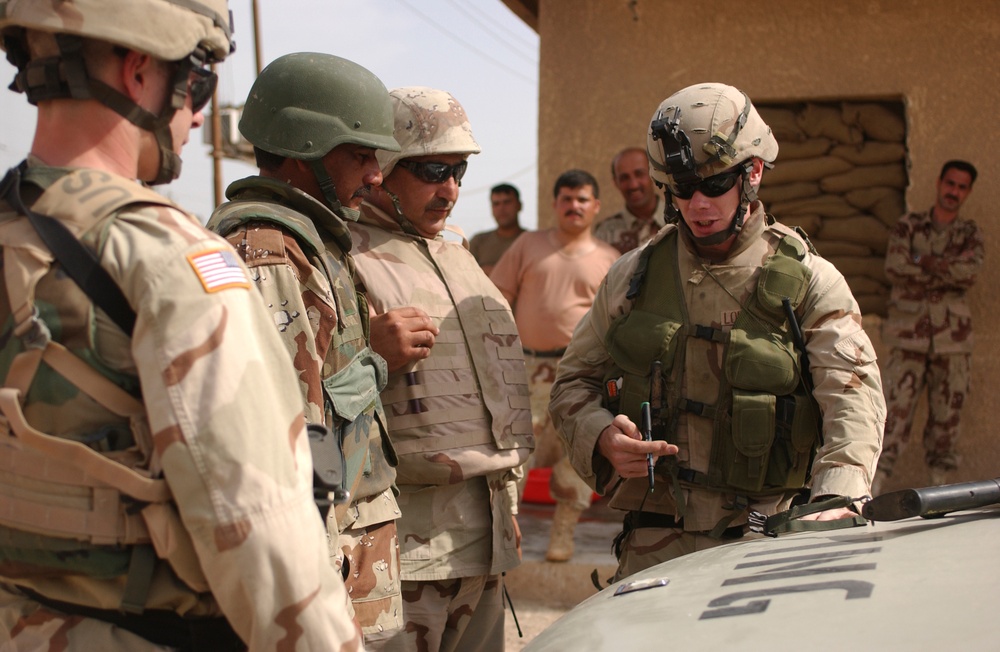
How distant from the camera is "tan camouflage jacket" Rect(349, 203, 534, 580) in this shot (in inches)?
122

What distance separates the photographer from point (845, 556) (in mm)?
1837

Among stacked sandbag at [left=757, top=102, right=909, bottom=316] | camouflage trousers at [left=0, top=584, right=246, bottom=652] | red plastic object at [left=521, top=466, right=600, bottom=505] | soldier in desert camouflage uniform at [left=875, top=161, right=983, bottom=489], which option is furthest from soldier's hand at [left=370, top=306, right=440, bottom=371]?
soldier in desert camouflage uniform at [left=875, top=161, right=983, bottom=489]

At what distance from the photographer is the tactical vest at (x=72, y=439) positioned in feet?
4.93

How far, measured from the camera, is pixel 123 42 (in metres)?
1.57

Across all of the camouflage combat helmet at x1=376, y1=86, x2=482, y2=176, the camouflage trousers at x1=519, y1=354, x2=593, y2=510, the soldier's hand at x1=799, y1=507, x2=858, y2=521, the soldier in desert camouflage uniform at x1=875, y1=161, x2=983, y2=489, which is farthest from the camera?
the soldier in desert camouflage uniform at x1=875, y1=161, x2=983, y2=489

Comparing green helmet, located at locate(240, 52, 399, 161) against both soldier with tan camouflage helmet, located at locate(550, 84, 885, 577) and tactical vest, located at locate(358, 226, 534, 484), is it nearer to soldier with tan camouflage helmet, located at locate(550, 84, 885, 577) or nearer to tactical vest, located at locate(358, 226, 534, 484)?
tactical vest, located at locate(358, 226, 534, 484)

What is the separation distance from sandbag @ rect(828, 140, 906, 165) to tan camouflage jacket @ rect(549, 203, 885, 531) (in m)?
4.37

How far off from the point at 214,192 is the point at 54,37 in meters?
18.2

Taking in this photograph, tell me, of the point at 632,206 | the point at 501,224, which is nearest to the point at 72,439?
the point at 632,206

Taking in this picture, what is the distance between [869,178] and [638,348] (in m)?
4.74

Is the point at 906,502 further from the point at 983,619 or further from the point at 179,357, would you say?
the point at 179,357

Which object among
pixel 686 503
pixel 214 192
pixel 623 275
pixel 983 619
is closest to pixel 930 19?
pixel 623 275

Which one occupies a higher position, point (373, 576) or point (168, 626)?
point (168, 626)

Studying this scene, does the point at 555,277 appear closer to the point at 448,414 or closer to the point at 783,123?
the point at 783,123
